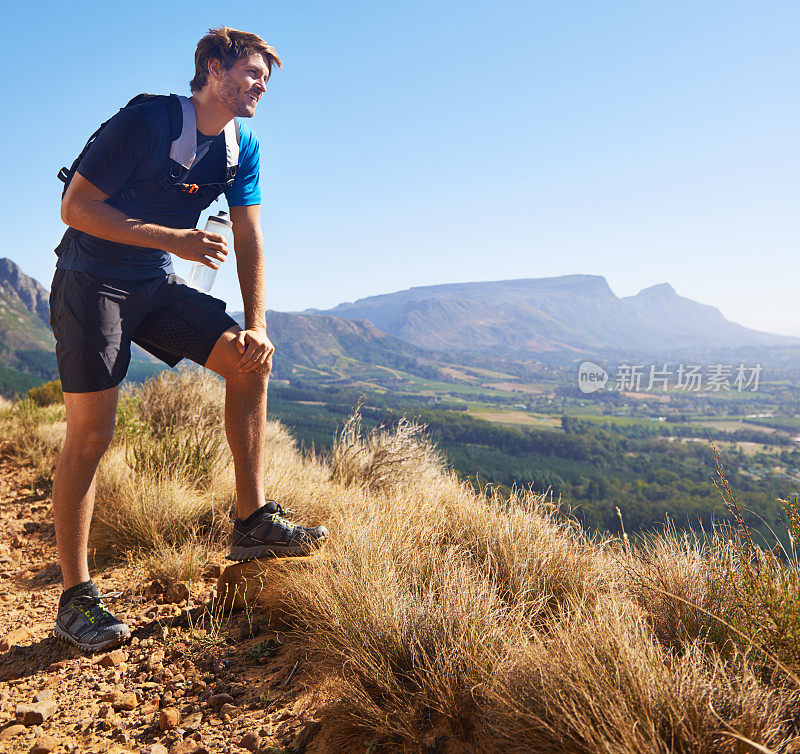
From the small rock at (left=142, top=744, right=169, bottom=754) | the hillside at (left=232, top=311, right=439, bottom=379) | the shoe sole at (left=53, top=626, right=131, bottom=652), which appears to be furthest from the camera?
the hillside at (left=232, top=311, right=439, bottom=379)

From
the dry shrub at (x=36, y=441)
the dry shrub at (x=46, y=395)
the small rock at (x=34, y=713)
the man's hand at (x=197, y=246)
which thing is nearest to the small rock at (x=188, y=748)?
the small rock at (x=34, y=713)

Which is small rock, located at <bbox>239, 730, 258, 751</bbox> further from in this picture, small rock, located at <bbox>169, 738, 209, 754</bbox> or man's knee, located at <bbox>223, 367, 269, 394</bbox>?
man's knee, located at <bbox>223, 367, 269, 394</bbox>

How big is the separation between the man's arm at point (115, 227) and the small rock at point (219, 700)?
4.79 ft

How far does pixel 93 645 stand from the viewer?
192cm

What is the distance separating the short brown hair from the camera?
1977 millimetres

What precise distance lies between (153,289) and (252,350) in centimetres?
48

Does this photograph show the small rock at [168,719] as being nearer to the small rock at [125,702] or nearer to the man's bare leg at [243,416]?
the small rock at [125,702]

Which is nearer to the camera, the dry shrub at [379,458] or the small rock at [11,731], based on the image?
the small rock at [11,731]

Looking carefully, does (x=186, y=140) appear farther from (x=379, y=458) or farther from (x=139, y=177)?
(x=379, y=458)

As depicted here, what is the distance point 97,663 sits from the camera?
74.3 inches

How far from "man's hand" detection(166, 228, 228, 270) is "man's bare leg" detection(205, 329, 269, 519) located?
13.1 inches

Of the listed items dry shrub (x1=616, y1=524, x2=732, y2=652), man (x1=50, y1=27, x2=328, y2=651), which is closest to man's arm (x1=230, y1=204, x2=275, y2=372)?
man (x1=50, y1=27, x2=328, y2=651)

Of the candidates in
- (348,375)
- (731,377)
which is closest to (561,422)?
(348,375)

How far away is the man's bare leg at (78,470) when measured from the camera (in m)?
1.99
